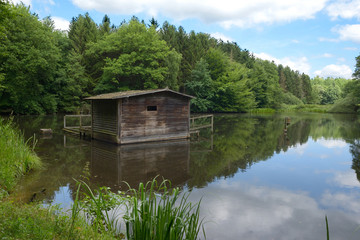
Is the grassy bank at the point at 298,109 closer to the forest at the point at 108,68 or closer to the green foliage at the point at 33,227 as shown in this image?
the forest at the point at 108,68

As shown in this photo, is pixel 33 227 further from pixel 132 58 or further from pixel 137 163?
pixel 132 58

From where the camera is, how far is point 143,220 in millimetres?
4109

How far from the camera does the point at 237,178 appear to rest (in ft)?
35.3

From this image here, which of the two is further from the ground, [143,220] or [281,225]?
[143,220]

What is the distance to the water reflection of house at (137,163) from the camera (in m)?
9.99

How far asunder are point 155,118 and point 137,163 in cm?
642

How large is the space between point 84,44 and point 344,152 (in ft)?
147

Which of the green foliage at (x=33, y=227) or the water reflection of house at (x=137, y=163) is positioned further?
the water reflection of house at (x=137, y=163)

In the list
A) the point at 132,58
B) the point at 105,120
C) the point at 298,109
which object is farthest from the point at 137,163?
the point at 298,109

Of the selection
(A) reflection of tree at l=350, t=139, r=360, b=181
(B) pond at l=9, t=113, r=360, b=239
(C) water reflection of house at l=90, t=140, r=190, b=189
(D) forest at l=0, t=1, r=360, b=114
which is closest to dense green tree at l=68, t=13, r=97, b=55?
(D) forest at l=0, t=1, r=360, b=114

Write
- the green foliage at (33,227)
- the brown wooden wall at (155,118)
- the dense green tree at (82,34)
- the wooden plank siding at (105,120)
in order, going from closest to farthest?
1. the green foliage at (33,227)
2. the brown wooden wall at (155,118)
3. the wooden plank siding at (105,120)
4. the dense green tree at (82,34)

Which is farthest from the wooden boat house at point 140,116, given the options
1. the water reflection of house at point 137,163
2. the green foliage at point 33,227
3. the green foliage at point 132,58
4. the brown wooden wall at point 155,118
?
the green foliage at point 132,58

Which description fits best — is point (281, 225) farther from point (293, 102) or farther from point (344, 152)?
point (293, 102)

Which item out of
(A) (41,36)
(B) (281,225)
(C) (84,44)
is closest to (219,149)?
(B) (281,225)
